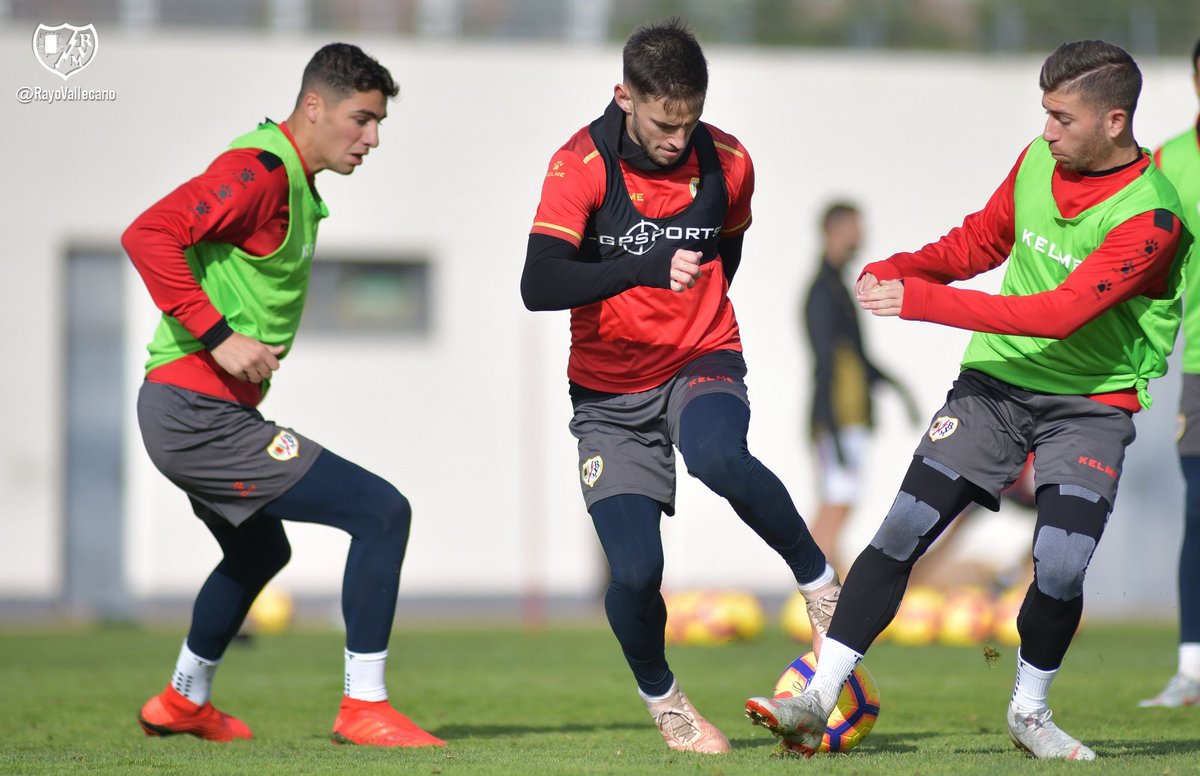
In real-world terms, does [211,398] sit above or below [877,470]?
above

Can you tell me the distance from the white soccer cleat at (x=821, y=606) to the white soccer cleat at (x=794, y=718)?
1.46ft

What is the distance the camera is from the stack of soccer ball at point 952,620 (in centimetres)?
1063

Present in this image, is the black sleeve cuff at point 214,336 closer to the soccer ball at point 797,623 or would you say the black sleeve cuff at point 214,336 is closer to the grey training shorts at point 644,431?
the grey training shorts at point 644,431

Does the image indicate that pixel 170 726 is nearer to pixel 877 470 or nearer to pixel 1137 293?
pixel 1137 293

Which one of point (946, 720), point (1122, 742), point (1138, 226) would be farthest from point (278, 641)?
point (1138, 226)

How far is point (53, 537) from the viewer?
1723 cm

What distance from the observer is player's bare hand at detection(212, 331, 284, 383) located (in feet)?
17.2

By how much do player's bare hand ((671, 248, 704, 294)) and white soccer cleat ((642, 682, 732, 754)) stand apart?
1476 millimetres

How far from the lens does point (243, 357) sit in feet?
17.2

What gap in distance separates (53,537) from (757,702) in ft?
47.5

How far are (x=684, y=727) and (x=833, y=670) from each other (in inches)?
24.9

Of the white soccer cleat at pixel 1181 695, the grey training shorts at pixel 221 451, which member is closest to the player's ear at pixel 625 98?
the grey training shorts at pixel 221 451

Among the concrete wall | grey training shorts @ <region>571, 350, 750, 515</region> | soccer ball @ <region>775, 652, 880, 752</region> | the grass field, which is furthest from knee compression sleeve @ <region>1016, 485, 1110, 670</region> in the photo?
the concrete wall

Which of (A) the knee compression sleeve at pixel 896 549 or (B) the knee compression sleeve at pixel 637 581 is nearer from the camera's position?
(A) the knee compression sleeve at pixel 896 549
